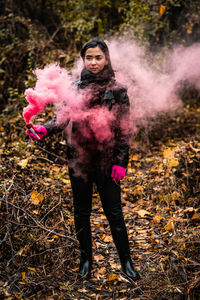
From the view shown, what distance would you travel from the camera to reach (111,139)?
8.41ft

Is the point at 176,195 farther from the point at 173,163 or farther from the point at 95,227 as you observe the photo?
the point at 95,227

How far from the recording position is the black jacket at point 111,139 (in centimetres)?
250

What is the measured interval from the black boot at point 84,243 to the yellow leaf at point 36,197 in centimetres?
52

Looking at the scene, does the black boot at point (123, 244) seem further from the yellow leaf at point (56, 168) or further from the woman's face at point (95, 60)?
the yellow leaf at point (56, 168)

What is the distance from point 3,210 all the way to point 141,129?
3.60m

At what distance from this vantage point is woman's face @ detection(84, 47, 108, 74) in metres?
2.45

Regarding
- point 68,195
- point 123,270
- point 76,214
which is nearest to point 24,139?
point 68,195

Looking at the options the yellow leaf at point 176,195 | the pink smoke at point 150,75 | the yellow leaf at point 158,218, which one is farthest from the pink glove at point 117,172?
the yellow leaf at point 176,195

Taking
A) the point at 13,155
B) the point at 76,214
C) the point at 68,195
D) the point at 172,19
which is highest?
the point at 172,19

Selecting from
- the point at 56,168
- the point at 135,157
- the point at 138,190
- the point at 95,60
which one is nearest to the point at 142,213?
the point at 138,190

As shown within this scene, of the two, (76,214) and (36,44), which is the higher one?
(36,44)

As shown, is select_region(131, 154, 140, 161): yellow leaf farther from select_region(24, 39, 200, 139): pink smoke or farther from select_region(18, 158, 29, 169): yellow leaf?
select_region(18, 158, 29, 169): yellow leaf

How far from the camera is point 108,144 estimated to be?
2549 millimetres

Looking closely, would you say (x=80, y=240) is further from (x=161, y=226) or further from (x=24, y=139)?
(x=24, y=139)
